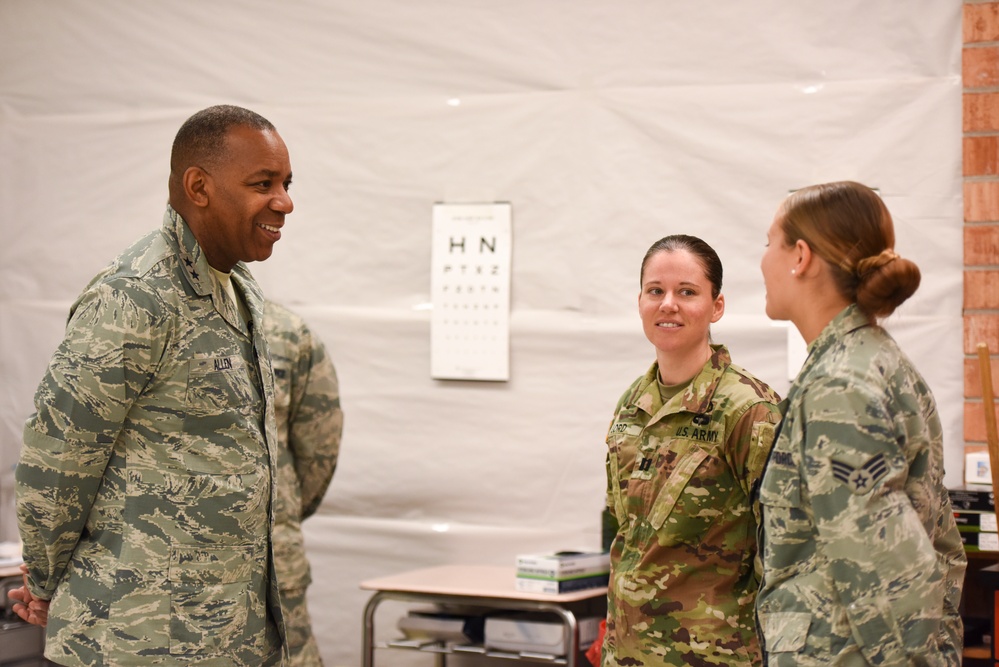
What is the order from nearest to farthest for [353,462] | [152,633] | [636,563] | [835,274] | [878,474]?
[878,474]
[835,274]
[152,633]
[636,563]
[353,462]

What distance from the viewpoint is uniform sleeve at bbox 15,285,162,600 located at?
1934 millimetres

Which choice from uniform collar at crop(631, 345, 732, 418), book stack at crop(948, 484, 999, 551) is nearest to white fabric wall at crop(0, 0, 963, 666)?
book stack at crop(948, 484, 999, 551)

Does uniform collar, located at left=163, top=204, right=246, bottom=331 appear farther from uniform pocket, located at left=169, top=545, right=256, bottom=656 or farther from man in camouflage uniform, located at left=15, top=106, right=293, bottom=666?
uniform pocket, located at left=169, top=545, right=256, bottom=656

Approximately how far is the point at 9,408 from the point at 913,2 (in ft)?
12.5

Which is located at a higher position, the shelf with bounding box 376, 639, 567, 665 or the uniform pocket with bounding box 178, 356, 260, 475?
the uniform pocket with bounding box 178, 356, 260, 475

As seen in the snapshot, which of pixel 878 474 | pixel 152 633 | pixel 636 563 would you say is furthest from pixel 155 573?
pixel 878 474

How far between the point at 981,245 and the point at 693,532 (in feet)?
6.07

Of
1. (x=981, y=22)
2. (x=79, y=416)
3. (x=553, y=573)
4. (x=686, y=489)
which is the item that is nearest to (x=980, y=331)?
(x=981, y=22)

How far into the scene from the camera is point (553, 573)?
3.31 metres

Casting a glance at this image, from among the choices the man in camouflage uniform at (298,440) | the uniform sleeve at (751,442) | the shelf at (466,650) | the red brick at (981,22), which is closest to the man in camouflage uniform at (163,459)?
the uniform sleeve at (751,442)

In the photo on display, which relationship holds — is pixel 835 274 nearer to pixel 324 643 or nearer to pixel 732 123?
pixel 732 123

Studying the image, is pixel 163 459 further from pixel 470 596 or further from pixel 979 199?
pixel 979 199

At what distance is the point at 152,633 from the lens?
1.97m

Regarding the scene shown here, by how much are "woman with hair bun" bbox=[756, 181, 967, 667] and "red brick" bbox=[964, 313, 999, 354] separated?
6.38ft
